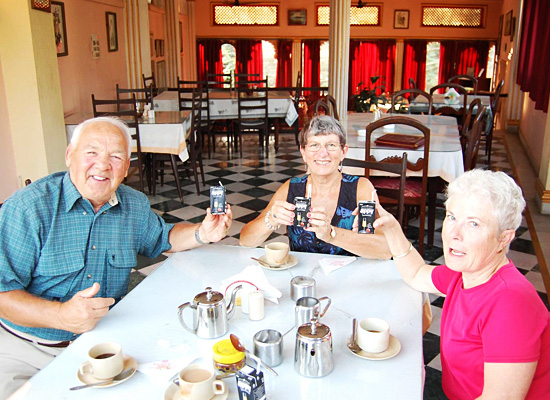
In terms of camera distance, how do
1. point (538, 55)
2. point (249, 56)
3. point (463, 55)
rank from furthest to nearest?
point (249, 56) < point (463, 55) < point (538, 55)

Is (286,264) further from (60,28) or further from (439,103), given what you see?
(439,103)

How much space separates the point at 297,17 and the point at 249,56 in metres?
1.60

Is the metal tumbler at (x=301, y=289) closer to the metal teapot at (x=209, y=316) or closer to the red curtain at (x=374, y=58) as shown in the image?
the metal teapot at (x=209, y=316)

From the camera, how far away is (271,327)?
155cm

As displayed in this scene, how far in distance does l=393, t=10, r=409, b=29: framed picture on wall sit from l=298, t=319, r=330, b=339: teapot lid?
13.5 meters

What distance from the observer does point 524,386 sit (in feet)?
4.10

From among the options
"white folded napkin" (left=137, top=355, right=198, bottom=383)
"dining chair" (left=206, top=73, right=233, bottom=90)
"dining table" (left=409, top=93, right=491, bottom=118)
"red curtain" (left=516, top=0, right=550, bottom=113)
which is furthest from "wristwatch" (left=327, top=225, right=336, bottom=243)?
"dining chair" (left=206, top=73, right=233, bottom=90)

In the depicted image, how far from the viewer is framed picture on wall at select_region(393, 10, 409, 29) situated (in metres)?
13.5

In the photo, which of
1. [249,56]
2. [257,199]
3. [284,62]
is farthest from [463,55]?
[257,199]

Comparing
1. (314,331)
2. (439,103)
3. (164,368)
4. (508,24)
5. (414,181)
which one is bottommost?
(414,181)

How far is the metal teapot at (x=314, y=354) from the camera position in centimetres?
128

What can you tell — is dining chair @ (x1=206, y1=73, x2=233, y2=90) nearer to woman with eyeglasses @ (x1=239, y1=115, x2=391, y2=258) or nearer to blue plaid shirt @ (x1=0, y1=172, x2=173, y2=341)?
woman with eyeglasses @ (x1=239, y1=115, x2=391, y2=258)

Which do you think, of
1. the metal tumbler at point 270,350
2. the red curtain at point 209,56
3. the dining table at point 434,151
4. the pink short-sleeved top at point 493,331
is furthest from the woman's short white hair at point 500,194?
the red curtain at point 209,56

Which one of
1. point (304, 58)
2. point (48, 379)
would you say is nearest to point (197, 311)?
point (48, 379)
